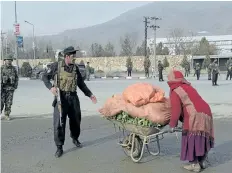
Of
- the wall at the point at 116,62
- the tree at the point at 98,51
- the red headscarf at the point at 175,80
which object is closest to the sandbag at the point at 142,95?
the red headscarf at the point at 175,80

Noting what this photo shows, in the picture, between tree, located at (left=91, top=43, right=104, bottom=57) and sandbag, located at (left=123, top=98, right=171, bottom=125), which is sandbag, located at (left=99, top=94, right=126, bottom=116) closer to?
sandbag, located at (left=123, top=98, right=171, bottom=125)

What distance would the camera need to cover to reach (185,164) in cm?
633

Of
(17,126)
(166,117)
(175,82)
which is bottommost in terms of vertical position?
(17,126)

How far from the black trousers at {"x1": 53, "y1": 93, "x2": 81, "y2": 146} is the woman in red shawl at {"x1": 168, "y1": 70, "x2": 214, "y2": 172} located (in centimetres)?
209

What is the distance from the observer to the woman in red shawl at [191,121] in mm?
5852

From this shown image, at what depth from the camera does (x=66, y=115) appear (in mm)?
7348

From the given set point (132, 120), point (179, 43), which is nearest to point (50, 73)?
point (132, 120)

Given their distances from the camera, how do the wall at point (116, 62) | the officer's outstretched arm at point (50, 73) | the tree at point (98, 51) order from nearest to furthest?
the officer's outstretched arm at point (50, 73) → the wall at point (116, 62) → the tree at point (98, 51)

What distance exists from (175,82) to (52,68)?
2.39 meters

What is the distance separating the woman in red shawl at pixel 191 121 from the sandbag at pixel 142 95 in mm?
480

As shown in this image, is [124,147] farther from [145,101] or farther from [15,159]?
[15,159]

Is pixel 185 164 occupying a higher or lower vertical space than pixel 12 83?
lower

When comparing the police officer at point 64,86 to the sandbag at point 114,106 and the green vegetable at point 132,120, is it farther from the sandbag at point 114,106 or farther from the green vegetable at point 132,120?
the green vegetable at point 132,120

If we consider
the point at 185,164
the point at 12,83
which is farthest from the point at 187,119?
the point at 12,83
